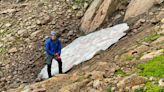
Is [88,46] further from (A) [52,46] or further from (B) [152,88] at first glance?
(B) [152,88]

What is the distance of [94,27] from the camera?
1953 centimetres

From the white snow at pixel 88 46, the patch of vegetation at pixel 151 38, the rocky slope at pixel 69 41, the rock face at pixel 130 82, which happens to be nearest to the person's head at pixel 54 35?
the rocky slope at pixel 69 41

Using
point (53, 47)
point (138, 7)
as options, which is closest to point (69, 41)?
point (138, 7)

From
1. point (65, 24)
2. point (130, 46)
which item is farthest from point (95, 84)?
point (65, 24)

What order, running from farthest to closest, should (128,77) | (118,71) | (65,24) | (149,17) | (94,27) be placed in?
(65,24) → (94,27) → (149,17) → (118,71) → (128,77)

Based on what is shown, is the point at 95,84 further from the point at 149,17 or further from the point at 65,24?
the point at 65,24

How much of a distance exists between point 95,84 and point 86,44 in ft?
21.7

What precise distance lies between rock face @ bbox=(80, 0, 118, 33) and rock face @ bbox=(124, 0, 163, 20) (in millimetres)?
1007

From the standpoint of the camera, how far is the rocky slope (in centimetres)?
1205

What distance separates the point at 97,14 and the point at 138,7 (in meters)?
2.34

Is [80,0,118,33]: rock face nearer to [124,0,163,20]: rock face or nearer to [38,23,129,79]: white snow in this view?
[38,23,129,79]: white snow

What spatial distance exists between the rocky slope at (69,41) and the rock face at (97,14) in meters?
0.05

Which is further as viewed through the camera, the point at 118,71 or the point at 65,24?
the point at 65,24

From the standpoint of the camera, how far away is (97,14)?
19.8 m
